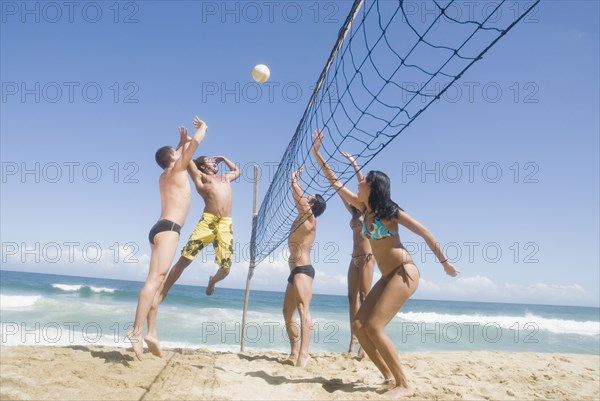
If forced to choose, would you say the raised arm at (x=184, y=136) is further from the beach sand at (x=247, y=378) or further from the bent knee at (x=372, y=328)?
the bent knee at (x=372, y=328)

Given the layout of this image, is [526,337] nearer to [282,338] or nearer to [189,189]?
[282,338]

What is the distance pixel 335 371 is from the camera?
12.7ft

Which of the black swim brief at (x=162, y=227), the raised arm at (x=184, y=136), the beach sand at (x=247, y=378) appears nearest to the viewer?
the beach sand at (x=247, y=378)

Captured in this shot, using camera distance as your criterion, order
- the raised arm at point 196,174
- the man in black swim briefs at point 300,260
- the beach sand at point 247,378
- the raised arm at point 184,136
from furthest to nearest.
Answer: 1. the raised arm at point 196,174
2. the man in black swim briefs at point 300,260
3. the raised arm at point 184,136
4. the beach sand at point 247,378

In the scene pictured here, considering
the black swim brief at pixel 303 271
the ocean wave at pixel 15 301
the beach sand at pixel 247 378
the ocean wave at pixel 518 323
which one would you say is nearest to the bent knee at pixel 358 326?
the beach sand at pixel 247 378

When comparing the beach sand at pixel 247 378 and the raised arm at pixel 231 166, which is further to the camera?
the raised arm at pixel 231 166

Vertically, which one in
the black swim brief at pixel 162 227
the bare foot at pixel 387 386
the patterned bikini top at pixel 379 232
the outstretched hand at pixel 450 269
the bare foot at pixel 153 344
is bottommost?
the bare foot at pixel 387 386

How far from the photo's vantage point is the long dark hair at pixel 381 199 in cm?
297

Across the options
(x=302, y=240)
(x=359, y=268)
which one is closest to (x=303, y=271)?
(x=302, y=240)

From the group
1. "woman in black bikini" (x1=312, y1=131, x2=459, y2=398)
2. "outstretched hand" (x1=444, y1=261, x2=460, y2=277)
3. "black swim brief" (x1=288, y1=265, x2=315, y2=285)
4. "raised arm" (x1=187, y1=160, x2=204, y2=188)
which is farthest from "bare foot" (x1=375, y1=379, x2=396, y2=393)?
"raised arm" (x1=187, y1=160, x2=204, y2=188)

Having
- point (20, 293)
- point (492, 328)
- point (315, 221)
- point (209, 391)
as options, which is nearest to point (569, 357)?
point (315, 221)

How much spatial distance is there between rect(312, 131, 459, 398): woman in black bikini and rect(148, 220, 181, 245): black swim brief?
60.7 inches

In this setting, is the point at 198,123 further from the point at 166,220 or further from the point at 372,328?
the point at 372,328

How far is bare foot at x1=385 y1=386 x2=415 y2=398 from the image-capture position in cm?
290
